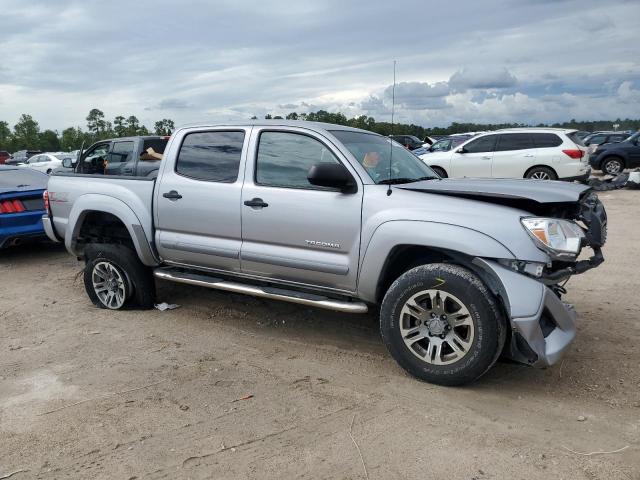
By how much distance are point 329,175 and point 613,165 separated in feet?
57.5

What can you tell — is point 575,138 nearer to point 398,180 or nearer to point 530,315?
point 398,180

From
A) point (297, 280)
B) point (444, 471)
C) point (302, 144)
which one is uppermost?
point (302, 144)

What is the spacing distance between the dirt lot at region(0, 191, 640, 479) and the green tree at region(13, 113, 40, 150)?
6700cm

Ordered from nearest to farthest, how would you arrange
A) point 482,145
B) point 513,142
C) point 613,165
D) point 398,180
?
1. point 398,180
2. point 513,142
3. point 482,145
4. point 613,165

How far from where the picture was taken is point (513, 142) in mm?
14289

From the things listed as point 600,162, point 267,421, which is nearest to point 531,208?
point 267,421

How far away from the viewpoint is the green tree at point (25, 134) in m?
63.9

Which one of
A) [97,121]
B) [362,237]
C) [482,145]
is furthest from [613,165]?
[97,121]

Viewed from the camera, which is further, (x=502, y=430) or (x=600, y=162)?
(x=600, y=162)

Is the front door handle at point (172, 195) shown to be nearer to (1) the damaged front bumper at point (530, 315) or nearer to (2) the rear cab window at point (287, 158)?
(2) the rear cab window at point (287, 158)

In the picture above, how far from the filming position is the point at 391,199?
406 cm

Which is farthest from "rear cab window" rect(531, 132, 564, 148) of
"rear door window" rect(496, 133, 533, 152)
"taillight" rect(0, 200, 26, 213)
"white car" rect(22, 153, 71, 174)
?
"white car" rect(22, 153, 71, 174)

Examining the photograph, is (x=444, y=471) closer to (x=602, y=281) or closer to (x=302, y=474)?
(x=302, y=474)

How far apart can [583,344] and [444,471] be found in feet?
7.47
